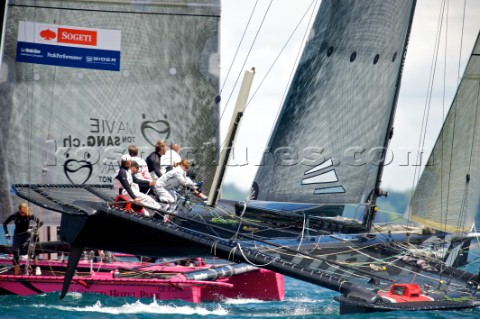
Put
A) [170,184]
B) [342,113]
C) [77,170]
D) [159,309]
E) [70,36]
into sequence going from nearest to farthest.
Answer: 1. [159,309]
2. [170,184]
3. [342,113]
4. [70,36]
5. [77,170]

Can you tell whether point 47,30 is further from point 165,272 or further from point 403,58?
point 403,58

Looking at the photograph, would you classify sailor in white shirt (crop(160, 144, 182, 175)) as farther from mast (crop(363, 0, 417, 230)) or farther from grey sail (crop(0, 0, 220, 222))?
mast (crop(363, 0, 417, 230))

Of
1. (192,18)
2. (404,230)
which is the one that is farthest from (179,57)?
(404,230)

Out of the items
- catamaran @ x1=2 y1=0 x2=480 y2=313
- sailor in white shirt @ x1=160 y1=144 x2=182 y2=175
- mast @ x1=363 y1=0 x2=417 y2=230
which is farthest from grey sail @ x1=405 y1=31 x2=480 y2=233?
sailor in white shirt @ x1=160 y1=144 x2=182 y2=175

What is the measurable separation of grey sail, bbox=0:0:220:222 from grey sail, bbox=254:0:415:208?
283cm

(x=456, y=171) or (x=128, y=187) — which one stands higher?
(x=456, y=171)

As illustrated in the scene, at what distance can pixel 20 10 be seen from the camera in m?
20.8

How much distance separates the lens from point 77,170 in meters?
21.5

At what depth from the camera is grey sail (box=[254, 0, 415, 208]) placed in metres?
19.4

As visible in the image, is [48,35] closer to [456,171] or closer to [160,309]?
[160,309]

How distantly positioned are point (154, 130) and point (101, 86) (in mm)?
1293

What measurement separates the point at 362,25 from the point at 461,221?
11.9ft

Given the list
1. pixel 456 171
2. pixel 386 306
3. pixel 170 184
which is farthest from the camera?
pixel 456 171

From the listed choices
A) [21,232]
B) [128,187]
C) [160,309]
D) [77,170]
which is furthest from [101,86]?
[160,309]
